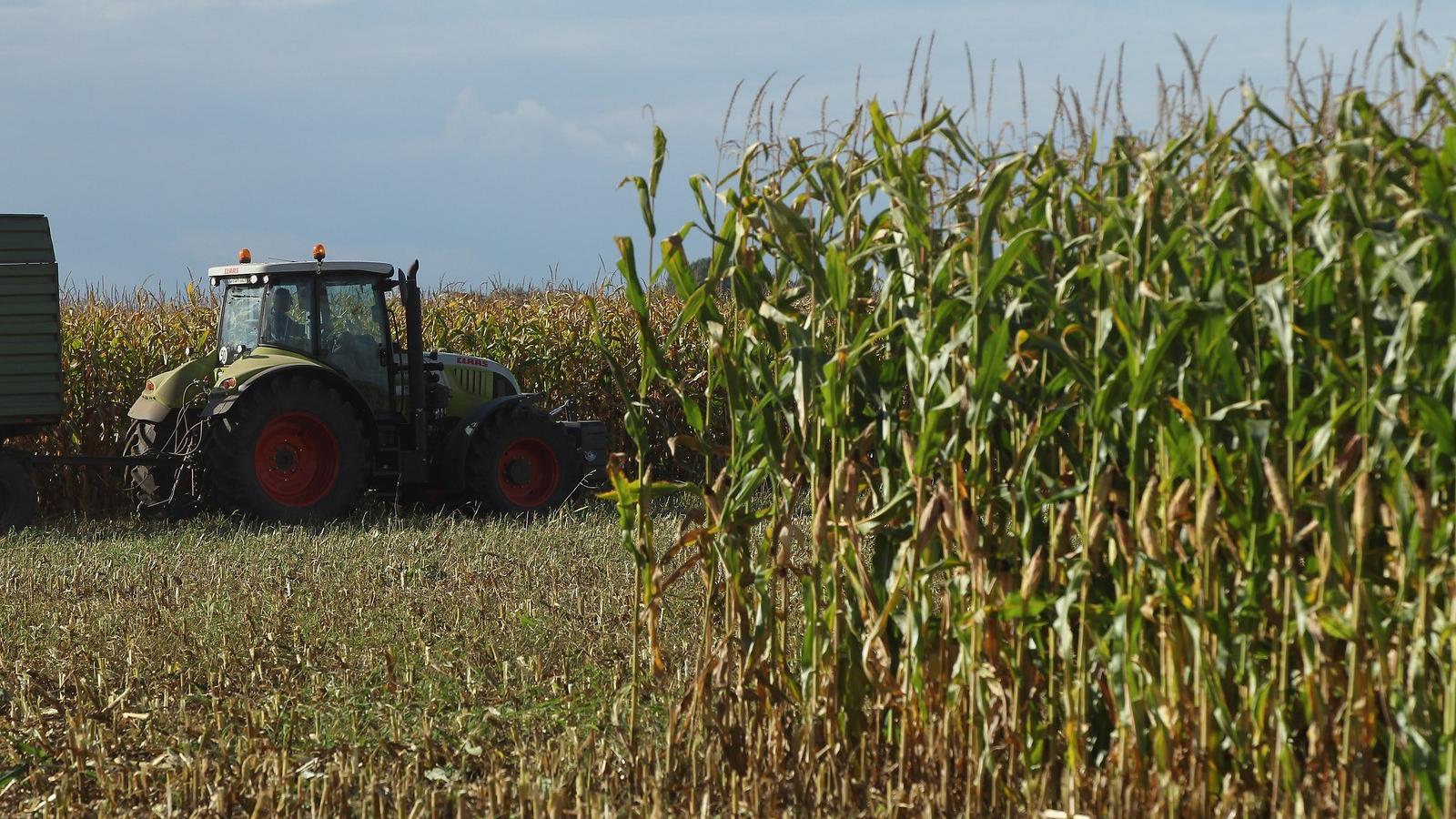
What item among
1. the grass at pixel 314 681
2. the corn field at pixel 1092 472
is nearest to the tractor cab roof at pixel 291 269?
the grass at pixel 314 681

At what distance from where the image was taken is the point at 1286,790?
3160mm

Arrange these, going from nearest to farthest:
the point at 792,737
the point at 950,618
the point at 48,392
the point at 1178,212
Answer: the point at 1178,212
the point at 950,618
the point at 792,737
the point at 48,392

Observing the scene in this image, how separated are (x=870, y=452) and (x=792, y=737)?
75 cm

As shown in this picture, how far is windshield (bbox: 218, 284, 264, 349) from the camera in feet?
33.9

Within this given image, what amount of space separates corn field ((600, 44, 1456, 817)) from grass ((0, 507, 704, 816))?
31.0 inches

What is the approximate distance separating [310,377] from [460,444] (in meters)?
1.13

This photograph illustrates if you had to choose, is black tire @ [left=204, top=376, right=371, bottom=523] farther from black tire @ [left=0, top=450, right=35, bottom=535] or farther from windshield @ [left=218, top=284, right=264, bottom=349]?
black tire @ [left=0, top=450, right=35, bottom=535]

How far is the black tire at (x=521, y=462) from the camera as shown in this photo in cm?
1065

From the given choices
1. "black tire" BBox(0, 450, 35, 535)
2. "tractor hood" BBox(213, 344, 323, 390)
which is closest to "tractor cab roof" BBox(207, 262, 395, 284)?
"tractor hood" BBox(213, 344, 323, 390)

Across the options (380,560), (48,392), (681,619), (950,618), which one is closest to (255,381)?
(48,392)

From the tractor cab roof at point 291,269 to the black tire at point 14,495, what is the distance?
1.76 m

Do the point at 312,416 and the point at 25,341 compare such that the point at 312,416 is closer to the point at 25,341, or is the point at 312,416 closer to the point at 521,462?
the point at 521,462

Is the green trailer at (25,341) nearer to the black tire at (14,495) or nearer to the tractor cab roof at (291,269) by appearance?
the black tire at (14,495)

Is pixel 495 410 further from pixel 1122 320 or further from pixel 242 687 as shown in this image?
pixel 1122 320
